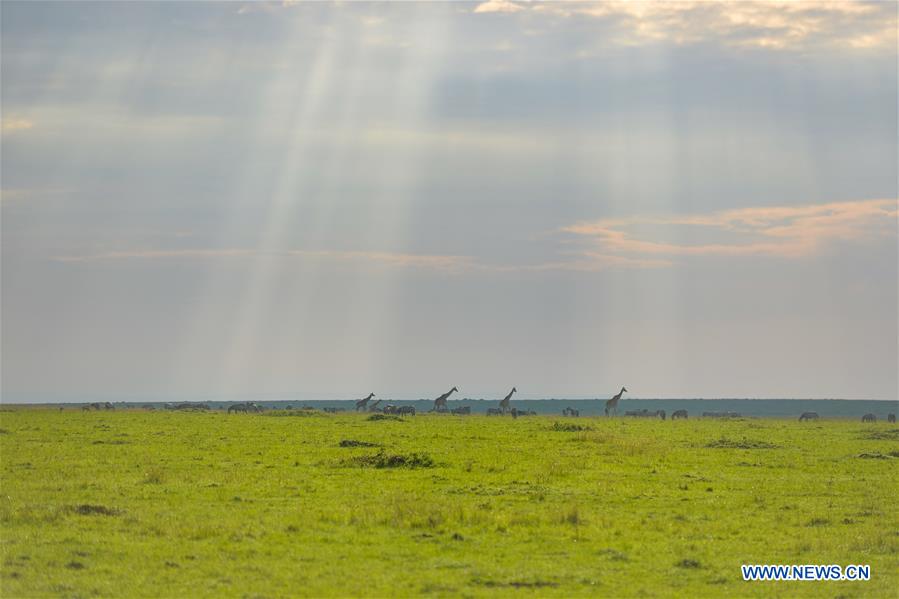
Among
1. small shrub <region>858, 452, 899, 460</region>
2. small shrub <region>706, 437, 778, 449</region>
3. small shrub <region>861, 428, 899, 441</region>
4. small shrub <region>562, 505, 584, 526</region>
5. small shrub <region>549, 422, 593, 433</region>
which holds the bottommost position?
small shrub <region>562, 505, 584, 526</region>

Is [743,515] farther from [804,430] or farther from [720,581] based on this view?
[804,430]

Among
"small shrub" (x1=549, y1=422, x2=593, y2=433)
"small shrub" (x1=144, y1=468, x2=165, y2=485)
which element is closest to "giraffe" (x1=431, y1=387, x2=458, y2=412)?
"small shrub" (x1=549, y1=422, x2=593, y2=433)

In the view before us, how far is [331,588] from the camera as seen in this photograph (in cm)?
1572

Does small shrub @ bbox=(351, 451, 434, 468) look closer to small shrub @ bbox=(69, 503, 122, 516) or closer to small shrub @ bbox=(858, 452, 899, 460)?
small shrub @ bbox=(69, 503, 122, 516)

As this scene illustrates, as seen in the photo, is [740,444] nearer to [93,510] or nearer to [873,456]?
[873,456]

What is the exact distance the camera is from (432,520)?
834 inches

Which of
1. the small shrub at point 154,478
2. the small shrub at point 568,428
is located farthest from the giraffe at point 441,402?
the small shrub at point 154,478

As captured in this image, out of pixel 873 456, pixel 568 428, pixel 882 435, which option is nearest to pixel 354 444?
pixel 568 428

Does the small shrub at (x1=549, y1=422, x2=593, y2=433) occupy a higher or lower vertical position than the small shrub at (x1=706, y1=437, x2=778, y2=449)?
higher

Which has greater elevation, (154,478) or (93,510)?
(154,478)

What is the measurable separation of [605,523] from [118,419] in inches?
1799

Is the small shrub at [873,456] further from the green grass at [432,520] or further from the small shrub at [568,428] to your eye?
the small shrub at [568,428]

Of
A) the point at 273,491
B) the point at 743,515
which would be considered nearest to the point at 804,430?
the point at 743,515

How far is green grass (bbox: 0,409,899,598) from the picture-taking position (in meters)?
16.4
